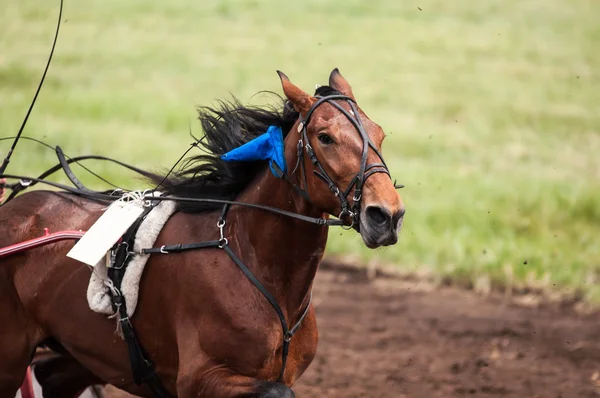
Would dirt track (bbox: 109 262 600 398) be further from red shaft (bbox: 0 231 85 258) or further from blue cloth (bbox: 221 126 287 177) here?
blue cloth (bbox: 221 126 287 177)

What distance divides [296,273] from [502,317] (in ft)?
15.0

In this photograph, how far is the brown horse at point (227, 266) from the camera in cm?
487

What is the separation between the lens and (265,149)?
209 inches

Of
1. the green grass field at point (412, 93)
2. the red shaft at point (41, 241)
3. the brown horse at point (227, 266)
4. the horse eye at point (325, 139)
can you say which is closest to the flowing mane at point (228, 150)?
the brown horse at point (227, 266)

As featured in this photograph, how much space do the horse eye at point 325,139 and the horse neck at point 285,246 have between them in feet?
1.19

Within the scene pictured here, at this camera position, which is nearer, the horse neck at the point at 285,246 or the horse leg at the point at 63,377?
the horse neck at the point at 285,246

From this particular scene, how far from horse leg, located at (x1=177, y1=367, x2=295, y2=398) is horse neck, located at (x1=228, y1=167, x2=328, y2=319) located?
0.44 metres

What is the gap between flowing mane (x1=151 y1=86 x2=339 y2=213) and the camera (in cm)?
542

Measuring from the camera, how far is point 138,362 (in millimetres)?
5434

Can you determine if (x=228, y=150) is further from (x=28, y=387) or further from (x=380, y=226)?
(x=28, y=387)

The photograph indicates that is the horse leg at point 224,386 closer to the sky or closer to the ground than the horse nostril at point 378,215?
closer to the ground

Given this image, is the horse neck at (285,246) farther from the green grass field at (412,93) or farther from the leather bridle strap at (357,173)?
the green grass field at (412,93)

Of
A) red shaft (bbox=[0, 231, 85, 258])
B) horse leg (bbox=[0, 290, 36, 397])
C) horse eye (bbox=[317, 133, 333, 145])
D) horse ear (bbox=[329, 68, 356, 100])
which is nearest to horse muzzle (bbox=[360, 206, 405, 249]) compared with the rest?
horse eye (bbox=[317, 133, 333, 145])

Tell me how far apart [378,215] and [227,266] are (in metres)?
0.98
